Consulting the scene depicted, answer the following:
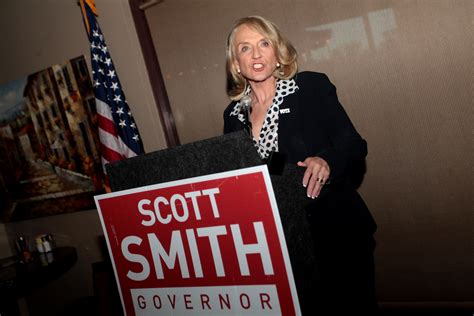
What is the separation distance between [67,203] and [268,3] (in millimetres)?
2513

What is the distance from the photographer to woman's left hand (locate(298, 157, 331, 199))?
32.4 inches

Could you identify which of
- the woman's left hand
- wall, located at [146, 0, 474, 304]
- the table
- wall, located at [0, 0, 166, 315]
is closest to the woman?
the woman's left hand

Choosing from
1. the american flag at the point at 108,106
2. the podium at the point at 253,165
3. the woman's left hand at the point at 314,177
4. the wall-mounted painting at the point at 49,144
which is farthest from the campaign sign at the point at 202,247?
the wall-mounted painting at the point at 49,144

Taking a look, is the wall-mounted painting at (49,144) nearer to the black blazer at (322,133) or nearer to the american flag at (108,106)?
the american flag at (108,106)

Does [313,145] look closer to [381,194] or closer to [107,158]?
[381,194]

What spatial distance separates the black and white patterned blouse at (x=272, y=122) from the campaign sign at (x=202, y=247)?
0.45 metres

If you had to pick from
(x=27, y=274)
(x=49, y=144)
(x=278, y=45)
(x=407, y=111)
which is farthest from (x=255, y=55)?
(x=49, y=144)

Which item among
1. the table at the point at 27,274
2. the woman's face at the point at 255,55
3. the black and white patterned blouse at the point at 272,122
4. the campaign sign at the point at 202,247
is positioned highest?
the woman's face at the point at 255,55

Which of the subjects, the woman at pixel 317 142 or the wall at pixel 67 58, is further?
the wall at pixel 67 58

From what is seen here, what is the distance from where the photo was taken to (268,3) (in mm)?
2568

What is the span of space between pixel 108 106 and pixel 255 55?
6.30 feet

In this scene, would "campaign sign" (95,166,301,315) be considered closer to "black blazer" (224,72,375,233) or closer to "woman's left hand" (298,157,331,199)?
"woman's left hand" (298,157,331,199)

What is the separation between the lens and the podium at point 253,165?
2.45 feet

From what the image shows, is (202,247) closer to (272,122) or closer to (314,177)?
(314,177)
